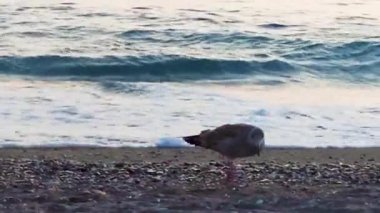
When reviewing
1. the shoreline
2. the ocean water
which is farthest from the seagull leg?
the ocean water

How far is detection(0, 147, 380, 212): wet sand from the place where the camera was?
735cm

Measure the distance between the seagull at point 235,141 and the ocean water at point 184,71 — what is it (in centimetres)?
197

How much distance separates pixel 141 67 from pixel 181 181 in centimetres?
893

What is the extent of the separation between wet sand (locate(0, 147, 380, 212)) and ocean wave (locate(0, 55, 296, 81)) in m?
6.01

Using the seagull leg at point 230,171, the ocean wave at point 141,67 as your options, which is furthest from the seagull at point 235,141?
the ocean wave at point 141,67

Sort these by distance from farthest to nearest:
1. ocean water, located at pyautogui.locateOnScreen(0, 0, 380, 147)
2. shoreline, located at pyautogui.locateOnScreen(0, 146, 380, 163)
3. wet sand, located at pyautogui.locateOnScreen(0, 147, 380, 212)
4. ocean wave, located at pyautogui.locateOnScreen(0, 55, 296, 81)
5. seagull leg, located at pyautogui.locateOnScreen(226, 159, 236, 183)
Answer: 1. ocean wave, located at pyautogui.locateOnScreen(0, 55, 296, 81)
2. ocean water, located at pyautogui.locateOnScreen(0, 0, 380, 147)
3. shoreline, located at pyautogui.locateOnScreen(0, 146, 380, 163)
4. seagull leg, located at pyautogui.locateOnScreen(226, 159, 236, 183)
5. wet sand, located at pyautogui.locateOnScreen(0, 147, 380, 212)

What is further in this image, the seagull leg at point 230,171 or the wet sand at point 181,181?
the seagull leg at point 230,171

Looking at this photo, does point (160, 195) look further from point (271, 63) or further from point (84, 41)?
point (84, 41)

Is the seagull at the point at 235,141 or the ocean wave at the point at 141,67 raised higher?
the seagull at the point at 235,141

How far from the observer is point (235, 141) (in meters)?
8.36

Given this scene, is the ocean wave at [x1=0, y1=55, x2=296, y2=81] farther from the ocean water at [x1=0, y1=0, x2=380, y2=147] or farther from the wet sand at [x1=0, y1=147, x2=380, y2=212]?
the wet sand at [x1=0, y1=147, x2=380, y2=212]

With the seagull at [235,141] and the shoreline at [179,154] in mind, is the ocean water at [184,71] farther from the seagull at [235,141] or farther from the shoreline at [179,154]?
the seagull at [235,141]

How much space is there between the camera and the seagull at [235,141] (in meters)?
8.34

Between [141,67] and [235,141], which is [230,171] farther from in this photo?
[141,67]
